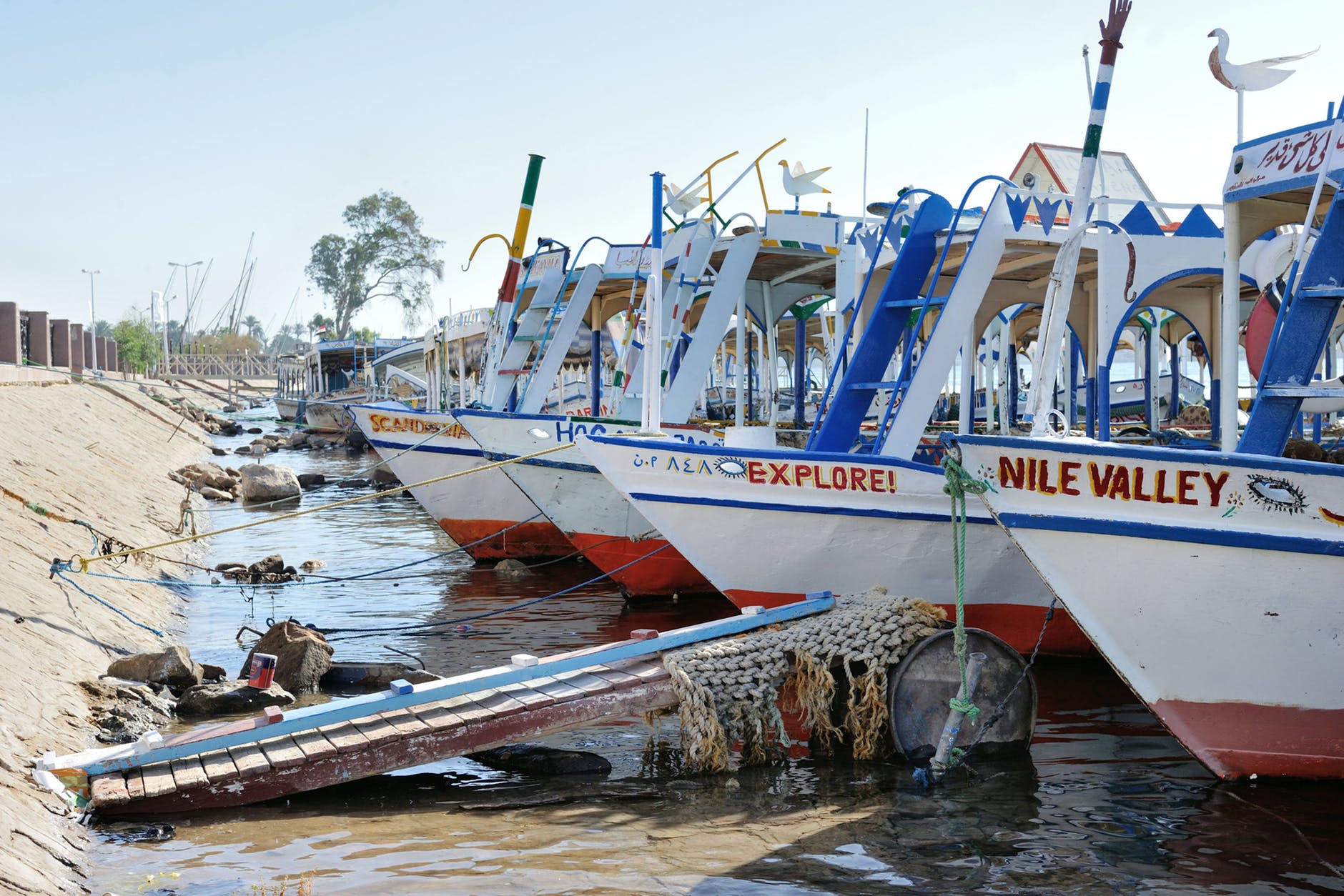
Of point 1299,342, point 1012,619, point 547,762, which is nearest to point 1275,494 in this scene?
point 1299,342

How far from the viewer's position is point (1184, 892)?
5254 millimetres

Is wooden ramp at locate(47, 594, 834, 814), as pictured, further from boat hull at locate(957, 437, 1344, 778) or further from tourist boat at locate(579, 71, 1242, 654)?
boat hull at locate(957, 437, 1344, 778)

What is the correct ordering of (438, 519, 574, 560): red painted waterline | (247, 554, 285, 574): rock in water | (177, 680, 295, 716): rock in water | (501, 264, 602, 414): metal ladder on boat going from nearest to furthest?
(177, 680, 295, 716): rock in water → (247, 554, 285, 574): rock in water → (501, 264, 602, 414): metal ladder on boat → (438, 519, 574, 560): red painted waterline

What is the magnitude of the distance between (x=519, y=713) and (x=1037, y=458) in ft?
10.7

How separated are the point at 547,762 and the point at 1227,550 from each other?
4.07 meters

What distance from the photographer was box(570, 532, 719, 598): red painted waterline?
41.9 ft

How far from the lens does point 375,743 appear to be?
6.37 m

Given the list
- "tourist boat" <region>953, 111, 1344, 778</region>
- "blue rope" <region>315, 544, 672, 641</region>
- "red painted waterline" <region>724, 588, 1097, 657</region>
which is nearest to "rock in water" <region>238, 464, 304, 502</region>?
"blue rope" <region>315, 544, 672, 641</region>

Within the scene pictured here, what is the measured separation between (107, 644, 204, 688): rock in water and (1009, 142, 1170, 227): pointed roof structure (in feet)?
50.9

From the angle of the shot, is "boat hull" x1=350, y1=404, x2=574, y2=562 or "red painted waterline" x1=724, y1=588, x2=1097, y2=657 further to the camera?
"boat hull" x1=350, y1=404, x2=574, y2=562

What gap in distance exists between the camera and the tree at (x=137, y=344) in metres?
67.6

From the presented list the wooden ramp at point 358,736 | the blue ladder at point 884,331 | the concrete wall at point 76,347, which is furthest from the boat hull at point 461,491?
the concrete wall at point 76,347

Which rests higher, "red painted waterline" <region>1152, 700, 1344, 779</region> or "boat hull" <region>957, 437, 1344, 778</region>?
"boat hull" <region>957, 437, 1344, 778</region>

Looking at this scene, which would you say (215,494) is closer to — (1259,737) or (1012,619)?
(1012,619)
